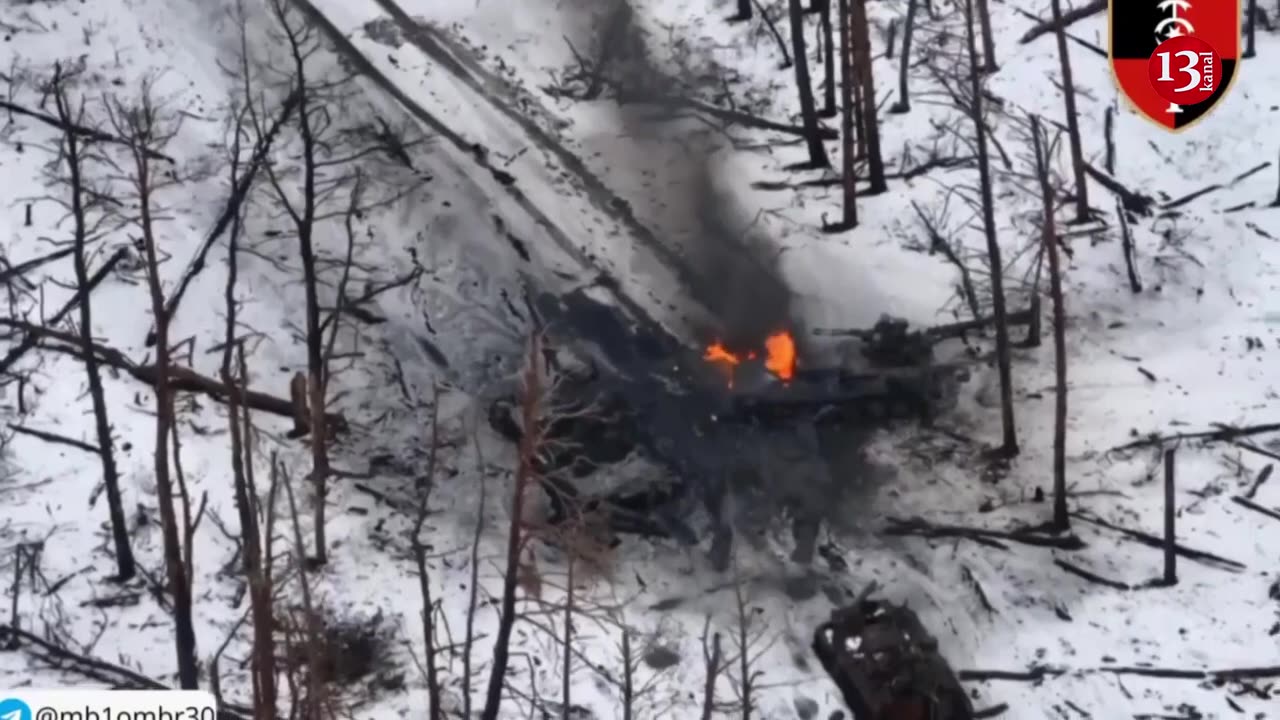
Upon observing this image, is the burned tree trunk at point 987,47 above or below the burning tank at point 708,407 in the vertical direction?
above

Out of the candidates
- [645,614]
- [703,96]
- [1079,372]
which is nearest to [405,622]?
[645,614]

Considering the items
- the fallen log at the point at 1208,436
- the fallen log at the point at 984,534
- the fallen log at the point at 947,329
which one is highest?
the fallen log at the point at 947,329

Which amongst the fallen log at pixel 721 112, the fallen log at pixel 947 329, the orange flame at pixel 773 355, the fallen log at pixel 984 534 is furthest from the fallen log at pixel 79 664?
the fallen log at pixel 721 112

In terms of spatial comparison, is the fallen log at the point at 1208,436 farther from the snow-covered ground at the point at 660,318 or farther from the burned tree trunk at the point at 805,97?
the burned tree trunk at the point at 805,97

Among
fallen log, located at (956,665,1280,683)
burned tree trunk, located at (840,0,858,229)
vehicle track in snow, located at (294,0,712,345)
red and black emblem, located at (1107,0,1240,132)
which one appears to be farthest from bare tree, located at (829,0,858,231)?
fallen log, located at (956,665,1280,683)

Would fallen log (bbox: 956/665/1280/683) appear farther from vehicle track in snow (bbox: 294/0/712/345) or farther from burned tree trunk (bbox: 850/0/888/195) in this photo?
burned tree trunk (bbox: 850/0/888/195)
